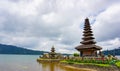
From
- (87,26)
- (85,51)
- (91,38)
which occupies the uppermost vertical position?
(87,26)

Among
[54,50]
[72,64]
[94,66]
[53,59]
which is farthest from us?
[54,50]

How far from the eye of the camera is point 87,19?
2633 inches

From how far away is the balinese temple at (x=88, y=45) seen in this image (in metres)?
61.0

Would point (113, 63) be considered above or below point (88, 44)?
below

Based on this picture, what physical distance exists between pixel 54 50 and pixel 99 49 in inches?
1114

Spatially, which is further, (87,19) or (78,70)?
(87,19)

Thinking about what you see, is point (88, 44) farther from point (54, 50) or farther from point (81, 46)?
point (54, 50)

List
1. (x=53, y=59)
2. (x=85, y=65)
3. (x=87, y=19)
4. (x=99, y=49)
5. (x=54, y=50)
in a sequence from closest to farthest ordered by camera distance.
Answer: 1. (x=85, y=65)
2. (x=99, y=49)
3. (x=87, y=19)
4. (x=53, y=59)
5. (x=54, y=50)

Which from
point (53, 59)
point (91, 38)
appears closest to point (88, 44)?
point (91, 38)

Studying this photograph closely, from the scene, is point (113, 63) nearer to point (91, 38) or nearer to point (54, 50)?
point (91, 38)

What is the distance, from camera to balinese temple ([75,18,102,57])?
61.0m

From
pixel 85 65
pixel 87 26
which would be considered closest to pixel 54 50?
pixel 87 26

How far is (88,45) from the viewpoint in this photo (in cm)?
6191

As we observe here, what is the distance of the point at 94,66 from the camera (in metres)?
42.7
